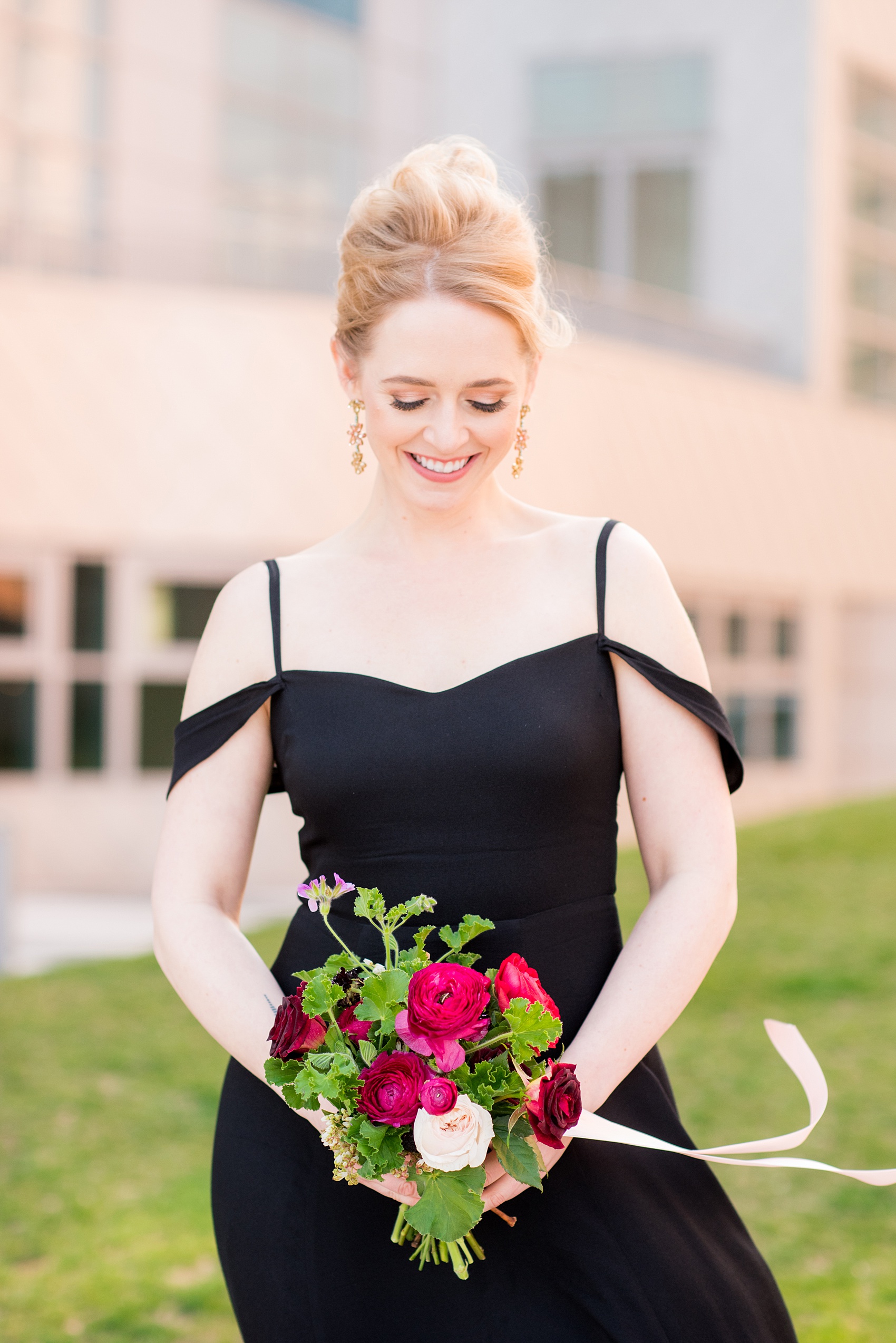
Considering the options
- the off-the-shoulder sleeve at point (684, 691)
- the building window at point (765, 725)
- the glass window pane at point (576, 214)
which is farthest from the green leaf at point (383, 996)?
the glass window pane at point (576, 214)

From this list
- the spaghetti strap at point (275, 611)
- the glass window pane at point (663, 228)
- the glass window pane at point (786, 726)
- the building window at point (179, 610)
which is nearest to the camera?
the spaghetti strap at point (275, 611)

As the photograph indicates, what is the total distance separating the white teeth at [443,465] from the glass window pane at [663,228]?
1320 centimetres

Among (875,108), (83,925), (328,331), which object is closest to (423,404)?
(83,925)

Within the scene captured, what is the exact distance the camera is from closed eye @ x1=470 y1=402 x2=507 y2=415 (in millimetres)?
1944

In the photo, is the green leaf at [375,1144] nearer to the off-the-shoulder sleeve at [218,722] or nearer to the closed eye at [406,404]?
the off-the-shoulder sleeve at [218,722]

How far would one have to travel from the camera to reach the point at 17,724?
1031cm

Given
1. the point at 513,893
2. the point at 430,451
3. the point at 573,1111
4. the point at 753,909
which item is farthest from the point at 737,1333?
the point at 753,909

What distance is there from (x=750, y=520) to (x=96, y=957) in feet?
26.1

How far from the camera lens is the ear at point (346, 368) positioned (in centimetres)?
205

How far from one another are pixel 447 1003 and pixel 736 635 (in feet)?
40.0

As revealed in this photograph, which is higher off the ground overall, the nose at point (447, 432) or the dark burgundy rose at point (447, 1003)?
the nose at point (447, 432)

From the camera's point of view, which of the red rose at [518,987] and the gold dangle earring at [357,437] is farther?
the gold dangle earring at [357,437]

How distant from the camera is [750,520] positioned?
1334cm

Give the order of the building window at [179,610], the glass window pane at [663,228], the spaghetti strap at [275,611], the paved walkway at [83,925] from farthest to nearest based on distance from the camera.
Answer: the glass window pane at [663,228] → the building window at [179,610] → the paved walkway at [83,925] → the spaghetti strap at [275,611]
